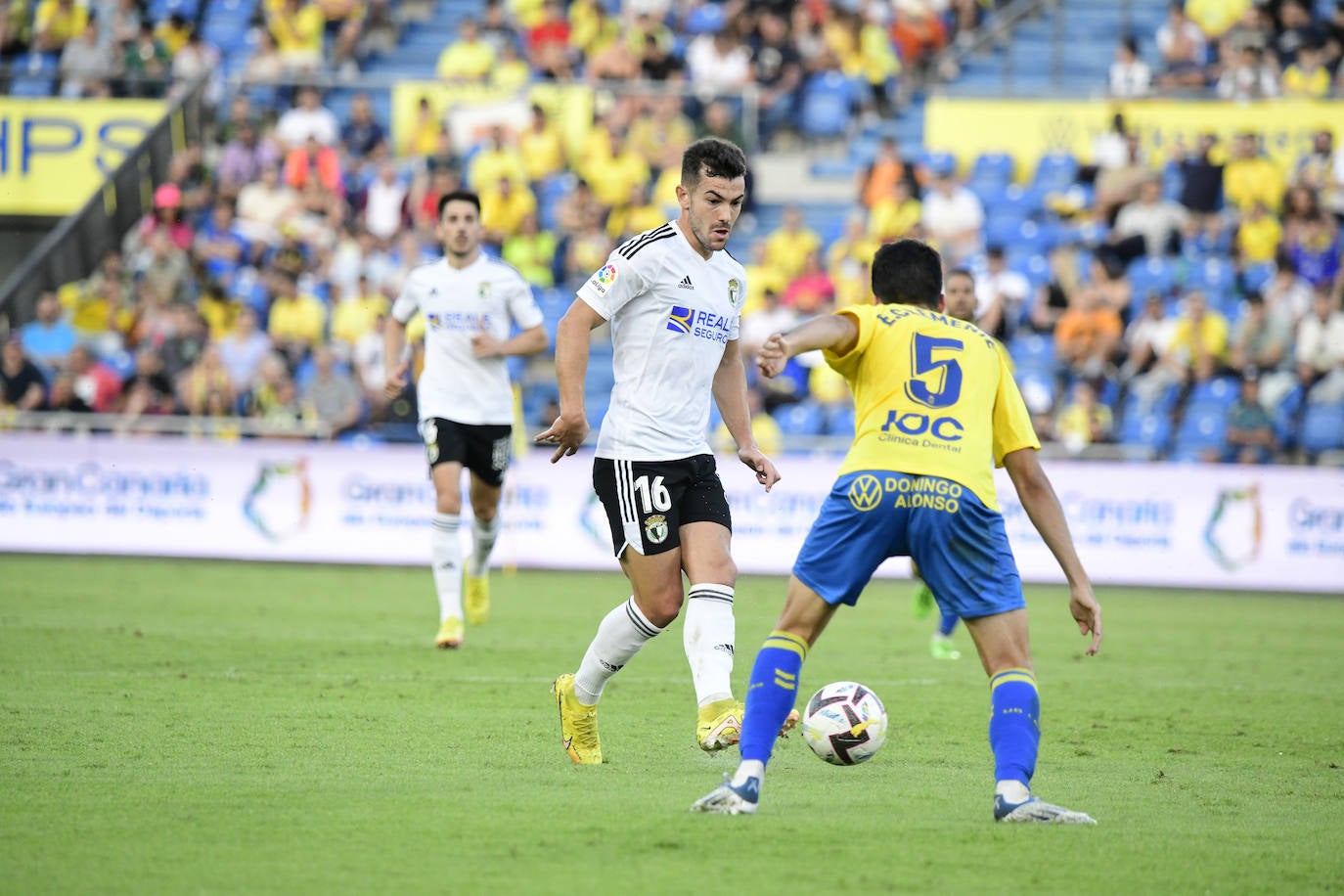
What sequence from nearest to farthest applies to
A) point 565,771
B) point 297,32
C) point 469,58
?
point 565,771 < point 469,58 < point 297,32

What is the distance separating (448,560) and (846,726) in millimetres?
4896

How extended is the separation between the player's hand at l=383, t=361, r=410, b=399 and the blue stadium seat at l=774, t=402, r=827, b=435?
29.3 ft

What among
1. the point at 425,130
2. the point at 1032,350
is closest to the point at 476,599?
the point at 1032,350

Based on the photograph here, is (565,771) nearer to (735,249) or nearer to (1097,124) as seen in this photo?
(735,249)

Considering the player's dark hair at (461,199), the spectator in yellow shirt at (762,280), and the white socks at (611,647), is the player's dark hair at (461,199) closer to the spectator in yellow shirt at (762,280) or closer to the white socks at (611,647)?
the white socks at (611,647)

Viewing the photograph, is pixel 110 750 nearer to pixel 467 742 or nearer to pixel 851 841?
pixel 467 742

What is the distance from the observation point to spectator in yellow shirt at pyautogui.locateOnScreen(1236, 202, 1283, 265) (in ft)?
69.4

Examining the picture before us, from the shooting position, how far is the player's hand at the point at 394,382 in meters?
10.9

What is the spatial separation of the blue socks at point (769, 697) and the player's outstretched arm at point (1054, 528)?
3.13ft

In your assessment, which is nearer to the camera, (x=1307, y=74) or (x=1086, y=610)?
(x=1086, y=610)

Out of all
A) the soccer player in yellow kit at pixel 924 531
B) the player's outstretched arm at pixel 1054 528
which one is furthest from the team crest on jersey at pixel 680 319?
the player's outstretched arm at pixel 1054 528

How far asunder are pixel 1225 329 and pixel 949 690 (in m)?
11.6

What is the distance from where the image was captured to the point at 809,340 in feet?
18.1

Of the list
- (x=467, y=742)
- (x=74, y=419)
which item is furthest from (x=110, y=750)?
(x=74, y=419)
